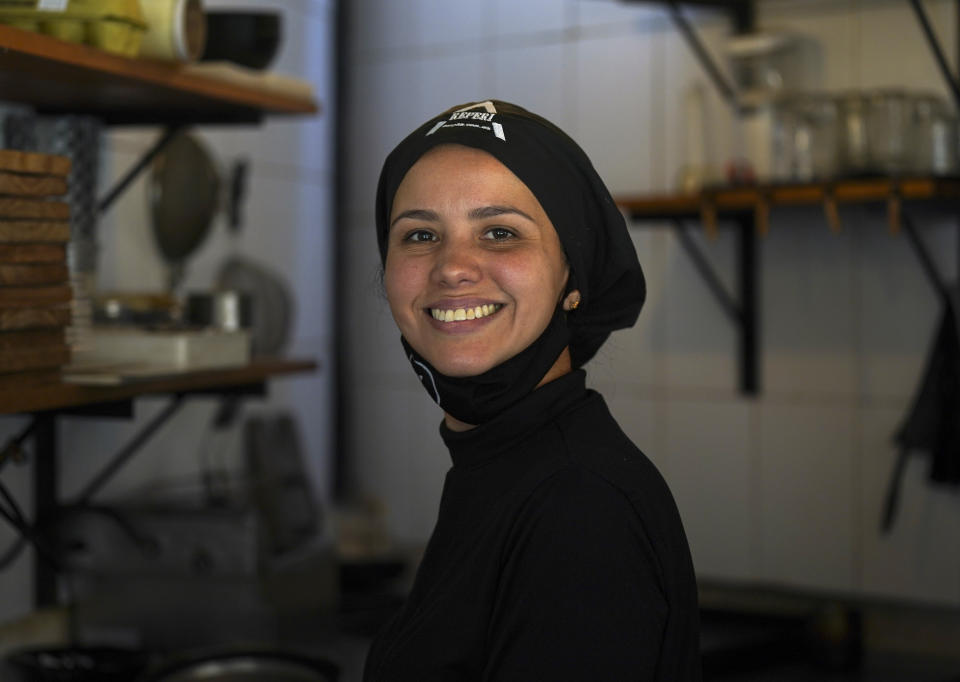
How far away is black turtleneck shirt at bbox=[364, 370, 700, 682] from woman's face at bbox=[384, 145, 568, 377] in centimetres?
6

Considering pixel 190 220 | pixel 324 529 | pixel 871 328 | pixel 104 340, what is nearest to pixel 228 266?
pixel 190 220

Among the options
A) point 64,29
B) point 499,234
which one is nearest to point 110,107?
point 64,29

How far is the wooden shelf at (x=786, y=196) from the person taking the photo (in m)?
2.00

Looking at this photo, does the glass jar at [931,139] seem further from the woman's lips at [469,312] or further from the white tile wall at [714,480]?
the woman's lips at [469,312]

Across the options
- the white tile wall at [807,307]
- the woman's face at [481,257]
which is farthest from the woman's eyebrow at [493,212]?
the white tile wall at [807,307]

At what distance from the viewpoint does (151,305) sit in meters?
1.69

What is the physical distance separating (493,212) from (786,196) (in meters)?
1.34

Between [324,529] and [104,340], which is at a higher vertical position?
[104,340]

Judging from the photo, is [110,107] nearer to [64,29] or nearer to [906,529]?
[64,29]

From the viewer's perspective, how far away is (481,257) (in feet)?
3.17

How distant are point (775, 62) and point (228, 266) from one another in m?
1.20

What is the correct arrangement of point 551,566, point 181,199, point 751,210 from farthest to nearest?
point 751,210
point 181,199
point 551,566

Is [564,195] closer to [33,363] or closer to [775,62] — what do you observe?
[33,363]

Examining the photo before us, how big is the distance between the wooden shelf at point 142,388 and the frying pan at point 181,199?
43 cm
